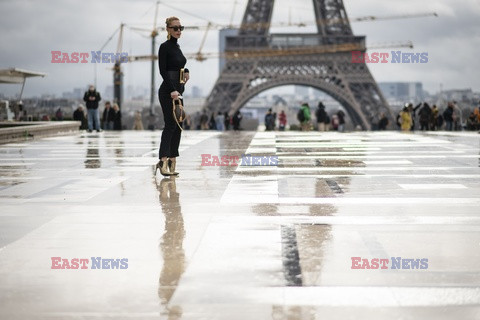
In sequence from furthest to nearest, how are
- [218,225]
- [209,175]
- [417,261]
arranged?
[209,175]
[218,225]
[417,261]

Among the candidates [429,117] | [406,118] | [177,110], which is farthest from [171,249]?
[429,117]

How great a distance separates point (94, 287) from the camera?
418 cm

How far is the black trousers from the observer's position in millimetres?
9836

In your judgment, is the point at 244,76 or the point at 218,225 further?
the point at 244,76

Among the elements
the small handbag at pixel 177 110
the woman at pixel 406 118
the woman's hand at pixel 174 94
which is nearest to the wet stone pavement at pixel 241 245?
the small handbag at pixel 177 110

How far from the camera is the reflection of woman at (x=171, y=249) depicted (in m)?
4.08

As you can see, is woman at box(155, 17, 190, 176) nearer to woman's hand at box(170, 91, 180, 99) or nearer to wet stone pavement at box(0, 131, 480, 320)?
woman's hand at box(170, 91, 180, 99)

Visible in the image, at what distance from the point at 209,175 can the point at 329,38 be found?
5662 cm

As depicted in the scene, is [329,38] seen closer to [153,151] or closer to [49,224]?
[153,151]

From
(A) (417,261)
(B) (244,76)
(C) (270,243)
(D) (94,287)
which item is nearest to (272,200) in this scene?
(C) (270,243)

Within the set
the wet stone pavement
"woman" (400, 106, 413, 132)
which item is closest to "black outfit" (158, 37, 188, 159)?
the wet stone pavement

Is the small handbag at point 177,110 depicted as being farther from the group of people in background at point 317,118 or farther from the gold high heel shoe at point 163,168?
the group of people in background at point 317,118

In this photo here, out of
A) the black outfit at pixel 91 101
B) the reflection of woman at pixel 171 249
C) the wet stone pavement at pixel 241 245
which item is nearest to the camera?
the wet stone pavement at pixel 241 245

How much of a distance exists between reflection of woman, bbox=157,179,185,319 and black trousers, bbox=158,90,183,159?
1926 mm
